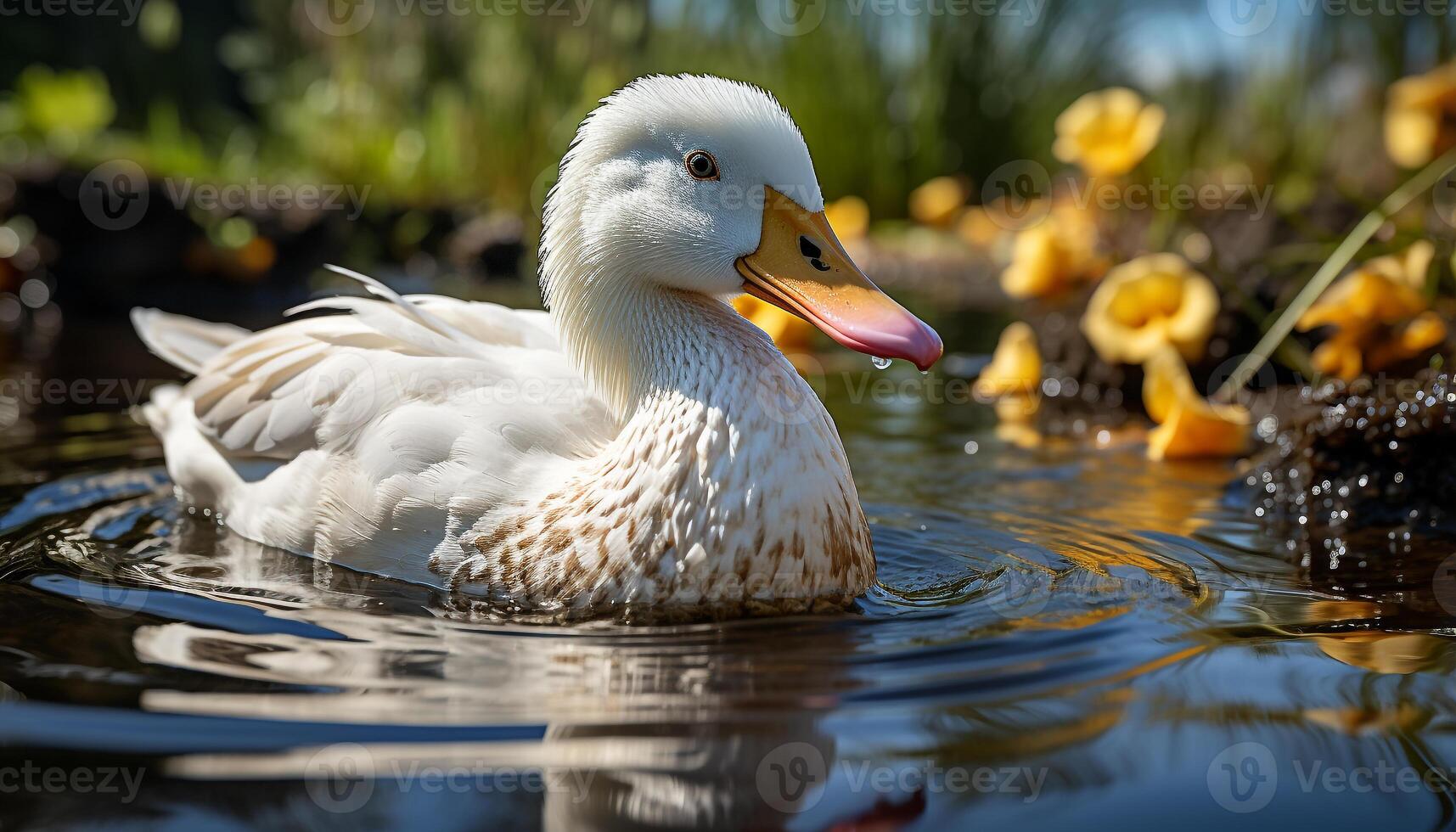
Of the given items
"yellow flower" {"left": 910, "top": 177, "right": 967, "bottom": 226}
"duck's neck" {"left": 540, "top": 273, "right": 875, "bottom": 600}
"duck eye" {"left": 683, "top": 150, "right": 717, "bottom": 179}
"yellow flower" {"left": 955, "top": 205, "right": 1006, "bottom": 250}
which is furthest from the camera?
"yellow flower" {"left": 955, "top": 205, "right": 1006, "bottom": 250}

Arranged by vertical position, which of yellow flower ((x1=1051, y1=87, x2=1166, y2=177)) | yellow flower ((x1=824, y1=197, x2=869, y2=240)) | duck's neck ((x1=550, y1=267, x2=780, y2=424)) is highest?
yellow flower ((x1=824, y1=197, x2=869, y2=240))

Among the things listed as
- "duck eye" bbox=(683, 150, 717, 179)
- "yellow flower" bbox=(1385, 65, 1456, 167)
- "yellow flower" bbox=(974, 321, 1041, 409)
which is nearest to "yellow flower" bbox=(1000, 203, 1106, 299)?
"yellow flower" bbox=(974, 321, 1041, 409)

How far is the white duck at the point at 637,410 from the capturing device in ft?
10.1

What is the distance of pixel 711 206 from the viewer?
3.20 m

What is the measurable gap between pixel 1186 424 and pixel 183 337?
11.2 ft

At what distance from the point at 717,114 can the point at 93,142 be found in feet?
26.0

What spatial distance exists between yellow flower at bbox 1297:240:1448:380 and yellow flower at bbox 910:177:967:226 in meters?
6.31

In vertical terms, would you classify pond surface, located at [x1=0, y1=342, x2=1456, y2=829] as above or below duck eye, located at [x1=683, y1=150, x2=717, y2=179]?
below

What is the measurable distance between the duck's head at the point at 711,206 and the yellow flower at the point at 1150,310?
275 centimetres

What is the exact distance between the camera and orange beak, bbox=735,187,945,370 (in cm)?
309

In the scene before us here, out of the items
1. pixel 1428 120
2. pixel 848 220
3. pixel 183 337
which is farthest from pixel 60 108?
pixel 1428 120

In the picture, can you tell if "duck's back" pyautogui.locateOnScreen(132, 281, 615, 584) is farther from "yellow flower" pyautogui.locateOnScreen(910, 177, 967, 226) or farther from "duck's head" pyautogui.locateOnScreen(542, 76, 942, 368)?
"yellow flower" pyautogui.locateOnScreen(910, 177, 967, 226)

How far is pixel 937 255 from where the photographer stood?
11.4 m

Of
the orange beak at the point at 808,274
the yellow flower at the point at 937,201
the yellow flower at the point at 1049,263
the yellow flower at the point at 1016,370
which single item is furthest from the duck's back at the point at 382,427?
the yellow flower at the point at 937,201
